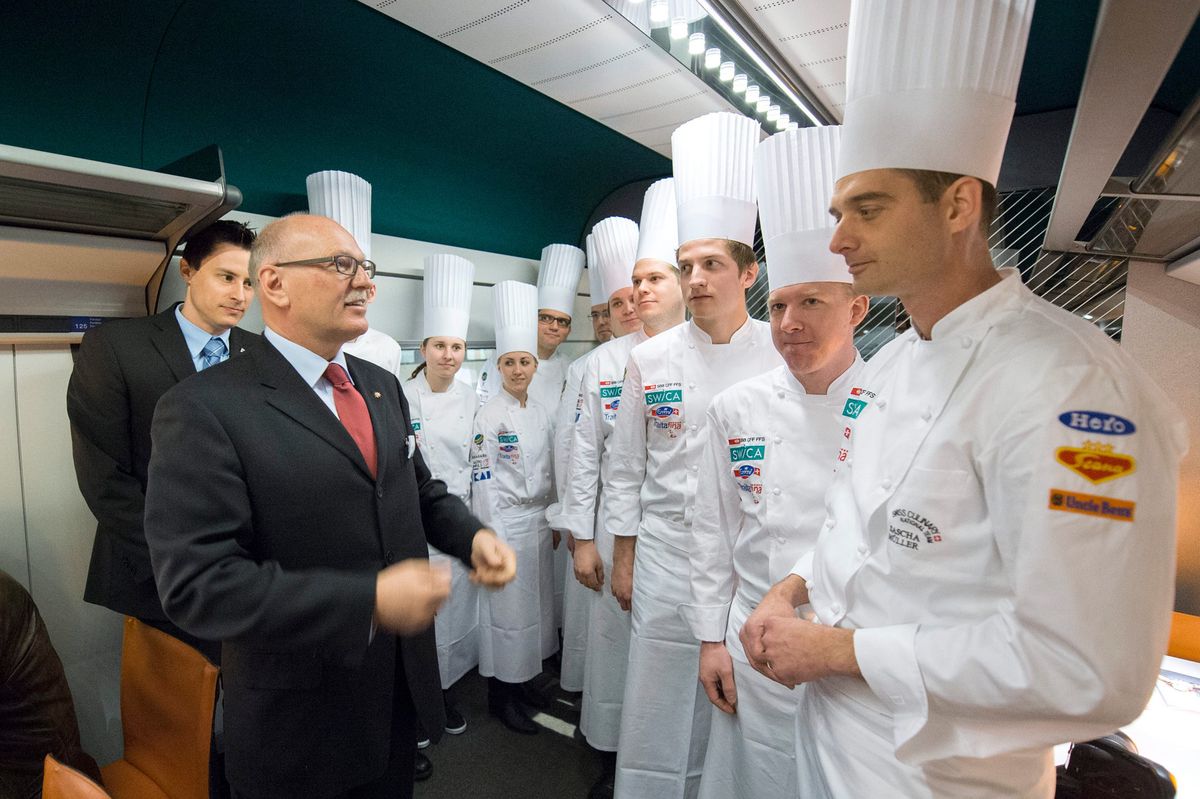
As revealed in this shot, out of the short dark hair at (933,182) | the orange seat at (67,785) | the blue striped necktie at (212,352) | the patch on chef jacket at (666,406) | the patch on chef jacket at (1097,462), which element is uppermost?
the short dark hair at (933,182)

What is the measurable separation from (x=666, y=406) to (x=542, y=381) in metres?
1.83

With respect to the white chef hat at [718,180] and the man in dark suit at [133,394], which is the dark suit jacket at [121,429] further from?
the white chef hat at [718,180]

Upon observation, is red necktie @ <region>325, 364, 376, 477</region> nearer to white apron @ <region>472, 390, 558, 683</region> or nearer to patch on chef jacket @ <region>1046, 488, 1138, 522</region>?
patch on chef jacket @ <region>1046, 488, 1138, 522</region>

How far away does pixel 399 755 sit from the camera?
1.38m

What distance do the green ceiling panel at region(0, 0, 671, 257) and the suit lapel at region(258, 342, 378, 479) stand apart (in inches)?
59.9

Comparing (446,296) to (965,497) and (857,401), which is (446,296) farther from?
(965,497)

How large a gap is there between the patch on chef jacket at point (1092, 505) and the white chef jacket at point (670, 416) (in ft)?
3.93

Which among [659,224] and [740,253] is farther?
[659,224]

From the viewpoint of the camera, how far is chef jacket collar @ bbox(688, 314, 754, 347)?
1900 millimetres

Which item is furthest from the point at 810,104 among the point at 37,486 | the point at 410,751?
the point at 37,486

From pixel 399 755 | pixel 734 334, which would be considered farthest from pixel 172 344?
pixel 734 334

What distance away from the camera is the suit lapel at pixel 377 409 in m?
1.29

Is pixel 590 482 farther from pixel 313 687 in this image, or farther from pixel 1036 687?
pixel 1036 687

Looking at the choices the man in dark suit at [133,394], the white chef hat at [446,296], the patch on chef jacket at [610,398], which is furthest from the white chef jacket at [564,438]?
the man in dark suit at [133,394]
